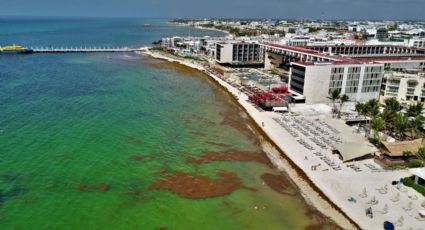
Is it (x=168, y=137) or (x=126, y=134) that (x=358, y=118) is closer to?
(x=168, y=137)

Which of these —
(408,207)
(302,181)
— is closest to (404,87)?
(302,181)

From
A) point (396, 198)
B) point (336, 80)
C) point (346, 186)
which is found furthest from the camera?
point (336, 80)

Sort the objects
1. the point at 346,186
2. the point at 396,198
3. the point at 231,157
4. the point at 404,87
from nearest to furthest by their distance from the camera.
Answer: the point at 396,198 < the point at 346,186 < the point at 231,157 < the point at 404,87

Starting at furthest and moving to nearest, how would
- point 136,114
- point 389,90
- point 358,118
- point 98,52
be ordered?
1. point 98,52
2. point 389,90
3. point 136,114
4. point 358,118

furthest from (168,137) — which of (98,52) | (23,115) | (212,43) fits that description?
(98,52)

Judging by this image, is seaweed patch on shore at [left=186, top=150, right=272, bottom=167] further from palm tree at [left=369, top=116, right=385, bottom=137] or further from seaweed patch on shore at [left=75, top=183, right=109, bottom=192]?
palm tree at [left=369, top=116, right=385, bottom=137]

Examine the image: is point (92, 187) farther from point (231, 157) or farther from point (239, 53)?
point (239, 53)
